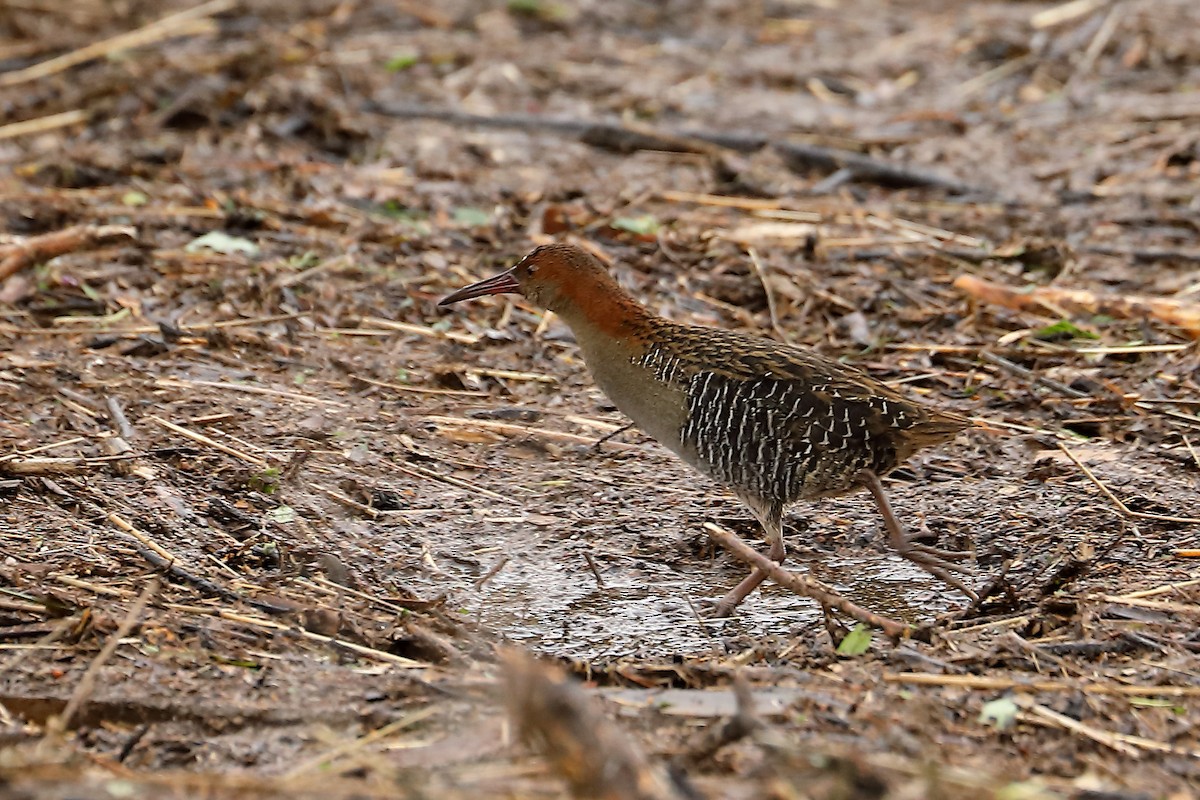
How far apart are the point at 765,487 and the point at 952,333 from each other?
7.63 feet

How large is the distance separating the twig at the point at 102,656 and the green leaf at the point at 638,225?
13.6 ft

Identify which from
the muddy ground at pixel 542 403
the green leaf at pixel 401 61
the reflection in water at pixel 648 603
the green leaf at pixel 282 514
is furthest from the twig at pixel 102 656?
the green leaf at pixel 401 61

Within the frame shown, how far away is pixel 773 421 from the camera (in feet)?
17.1

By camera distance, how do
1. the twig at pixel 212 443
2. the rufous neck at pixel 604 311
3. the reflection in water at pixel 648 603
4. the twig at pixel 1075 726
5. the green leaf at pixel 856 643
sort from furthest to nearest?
the rufous neck at pixel 604 311 < the twig at pixel 212 443 < the reflection in water at pixel 648 603 < the green leaf at pixel 856 643 < the twig at pixel 1075 726

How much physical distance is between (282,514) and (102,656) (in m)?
1.33

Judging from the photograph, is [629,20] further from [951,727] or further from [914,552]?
[951,727]

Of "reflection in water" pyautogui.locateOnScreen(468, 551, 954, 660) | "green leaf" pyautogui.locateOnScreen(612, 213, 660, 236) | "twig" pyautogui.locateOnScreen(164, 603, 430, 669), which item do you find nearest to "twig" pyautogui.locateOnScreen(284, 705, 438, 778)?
"twig" pyautogui.locateOnScreen(164, 603, 430, 669)

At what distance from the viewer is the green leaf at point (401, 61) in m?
11.2

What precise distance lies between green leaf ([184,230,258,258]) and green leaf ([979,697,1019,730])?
15.7 ft

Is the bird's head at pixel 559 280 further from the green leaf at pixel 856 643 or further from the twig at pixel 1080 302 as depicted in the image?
the twig at pixel 1080 302

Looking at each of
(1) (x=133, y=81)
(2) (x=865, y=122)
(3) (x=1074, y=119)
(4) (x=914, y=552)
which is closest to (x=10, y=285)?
(1) (x=133, y=81)

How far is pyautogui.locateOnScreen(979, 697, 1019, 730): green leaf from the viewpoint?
12.9 ft

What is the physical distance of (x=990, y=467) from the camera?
6105 mm

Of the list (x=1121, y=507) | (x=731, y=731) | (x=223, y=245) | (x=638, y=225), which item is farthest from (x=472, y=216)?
(x=731, y=731)
